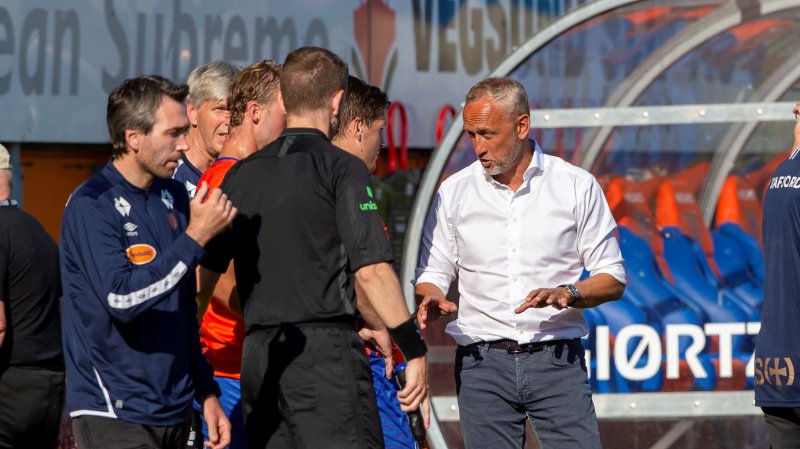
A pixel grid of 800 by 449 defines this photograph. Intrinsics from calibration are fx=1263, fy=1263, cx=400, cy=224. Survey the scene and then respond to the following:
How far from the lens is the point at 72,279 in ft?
11.9

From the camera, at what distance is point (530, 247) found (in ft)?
14.8

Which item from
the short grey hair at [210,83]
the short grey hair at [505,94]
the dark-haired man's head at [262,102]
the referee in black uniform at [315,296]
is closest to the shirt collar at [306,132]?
the referee in black uniform at [315,296]

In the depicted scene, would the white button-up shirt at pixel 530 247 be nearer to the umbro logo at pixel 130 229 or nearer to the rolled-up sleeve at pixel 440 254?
the rolled-up sleeve at pixel 440 254

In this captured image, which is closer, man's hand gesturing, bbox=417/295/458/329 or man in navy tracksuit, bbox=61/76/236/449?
man in navy tracksuit, bbox=61/76/236/449

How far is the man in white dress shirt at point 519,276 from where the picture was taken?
14.6ft

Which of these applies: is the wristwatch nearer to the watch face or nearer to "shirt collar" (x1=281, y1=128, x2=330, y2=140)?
the watch face

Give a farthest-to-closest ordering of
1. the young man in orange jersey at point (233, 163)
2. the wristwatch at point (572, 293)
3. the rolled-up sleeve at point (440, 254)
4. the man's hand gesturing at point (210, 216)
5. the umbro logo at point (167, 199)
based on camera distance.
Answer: the rolled-up sleeve at point (440, 254), the young man in orange jersey at point (233, 163), the wristwatch at point (572, 293), the umbro logo at point (167, 199), the man's hand gesturing at point (210, 216)

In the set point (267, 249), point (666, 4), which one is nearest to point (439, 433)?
point (666, 4)

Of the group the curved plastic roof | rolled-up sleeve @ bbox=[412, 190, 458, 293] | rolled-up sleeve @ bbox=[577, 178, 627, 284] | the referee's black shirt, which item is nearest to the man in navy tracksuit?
the referee's black shirt

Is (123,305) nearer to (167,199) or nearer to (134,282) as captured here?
(134,282)

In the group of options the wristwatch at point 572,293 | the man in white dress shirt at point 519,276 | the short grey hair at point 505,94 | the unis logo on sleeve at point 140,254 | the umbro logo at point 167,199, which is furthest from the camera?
the short grey hair at point 505,94

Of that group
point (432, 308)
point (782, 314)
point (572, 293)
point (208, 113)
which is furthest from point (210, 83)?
point (782, 314)

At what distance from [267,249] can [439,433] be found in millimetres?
2986

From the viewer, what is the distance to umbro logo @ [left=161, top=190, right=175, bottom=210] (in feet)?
12.5
